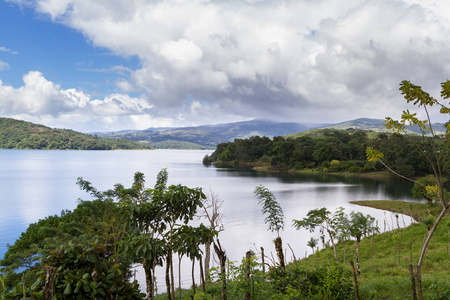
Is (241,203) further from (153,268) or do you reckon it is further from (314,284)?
(314,284)

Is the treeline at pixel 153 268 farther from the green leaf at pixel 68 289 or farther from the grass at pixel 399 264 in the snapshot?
the grass at pixel 399 264

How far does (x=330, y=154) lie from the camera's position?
90000 millimetres

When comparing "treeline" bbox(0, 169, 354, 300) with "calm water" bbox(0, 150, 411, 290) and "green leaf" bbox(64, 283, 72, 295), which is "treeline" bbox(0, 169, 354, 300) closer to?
"green leaf" bbox(64, 283, 72, 295)

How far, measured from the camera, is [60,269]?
4520mm

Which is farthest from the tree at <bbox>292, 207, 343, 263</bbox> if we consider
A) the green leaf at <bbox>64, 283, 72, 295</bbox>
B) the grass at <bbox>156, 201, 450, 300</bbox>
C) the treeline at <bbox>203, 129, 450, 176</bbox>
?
the treeline at <bbox>203, 129, 450, 176</bbox>

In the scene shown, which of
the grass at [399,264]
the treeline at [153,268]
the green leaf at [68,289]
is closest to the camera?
the green leaf at [68,289]

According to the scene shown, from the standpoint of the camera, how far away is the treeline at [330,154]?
2785 inches

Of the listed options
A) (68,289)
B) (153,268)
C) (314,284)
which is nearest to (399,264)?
(314,284)

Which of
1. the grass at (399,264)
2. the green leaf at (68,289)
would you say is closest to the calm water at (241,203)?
the grass at (399,264)

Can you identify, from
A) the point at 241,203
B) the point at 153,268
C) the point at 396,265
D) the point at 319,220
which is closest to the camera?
the point at 153,268

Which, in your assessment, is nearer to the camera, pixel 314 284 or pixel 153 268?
pixel 314 284

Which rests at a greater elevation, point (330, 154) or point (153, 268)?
point (330, 154)

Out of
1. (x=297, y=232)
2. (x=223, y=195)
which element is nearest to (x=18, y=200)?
(x=223, y=195)

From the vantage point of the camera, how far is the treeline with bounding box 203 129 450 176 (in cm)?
7075
